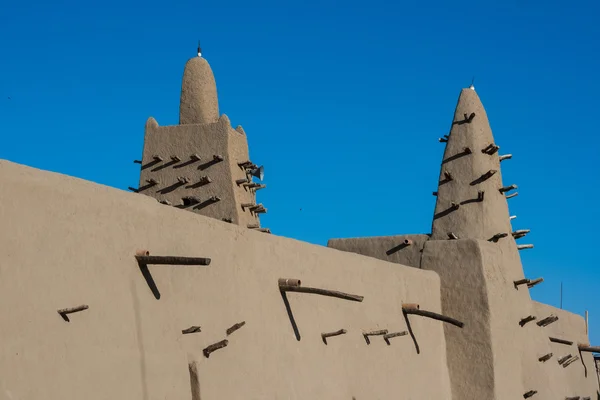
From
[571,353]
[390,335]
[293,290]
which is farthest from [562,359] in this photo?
[293,290]

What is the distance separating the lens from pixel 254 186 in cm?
1859

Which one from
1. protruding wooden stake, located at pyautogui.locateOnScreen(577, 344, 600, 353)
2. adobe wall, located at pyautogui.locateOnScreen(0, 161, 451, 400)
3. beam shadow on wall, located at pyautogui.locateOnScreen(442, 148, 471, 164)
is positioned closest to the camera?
adobe wall, located at pyautogui.locateOnScreen(0, 161, 451, 400)

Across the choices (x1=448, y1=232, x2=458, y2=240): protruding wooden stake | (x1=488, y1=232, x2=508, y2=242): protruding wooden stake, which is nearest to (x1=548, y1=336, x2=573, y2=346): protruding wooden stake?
(x1=488, y1=232, x2=508, y2=242): protruding wooden stake

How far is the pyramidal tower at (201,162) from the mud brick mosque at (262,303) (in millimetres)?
76

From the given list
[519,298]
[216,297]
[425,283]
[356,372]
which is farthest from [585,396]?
[216,297]

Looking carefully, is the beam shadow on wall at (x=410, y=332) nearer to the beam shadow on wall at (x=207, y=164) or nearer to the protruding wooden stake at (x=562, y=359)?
the protruding wooden stake at (x=562, y=359)

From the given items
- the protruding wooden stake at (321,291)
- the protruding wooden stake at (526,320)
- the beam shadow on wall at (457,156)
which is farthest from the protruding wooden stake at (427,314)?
the beam shadow on wall at (457,156)

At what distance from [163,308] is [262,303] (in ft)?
5.19

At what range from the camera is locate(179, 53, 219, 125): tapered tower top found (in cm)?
1889

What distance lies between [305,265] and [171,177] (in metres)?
8.39

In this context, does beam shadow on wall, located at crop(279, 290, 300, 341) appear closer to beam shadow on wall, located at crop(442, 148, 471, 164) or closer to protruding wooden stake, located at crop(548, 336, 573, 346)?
beam shadow on wall, located at crop(442, 148, 471, 164)

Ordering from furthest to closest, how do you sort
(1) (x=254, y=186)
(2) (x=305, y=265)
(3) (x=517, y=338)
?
(1) (x=254, y=186), (3) (x=517, y=338), (2) (x=305, y=265)

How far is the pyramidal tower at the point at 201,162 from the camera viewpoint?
18.2 meters

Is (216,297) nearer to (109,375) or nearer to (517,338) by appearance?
(109,375)
